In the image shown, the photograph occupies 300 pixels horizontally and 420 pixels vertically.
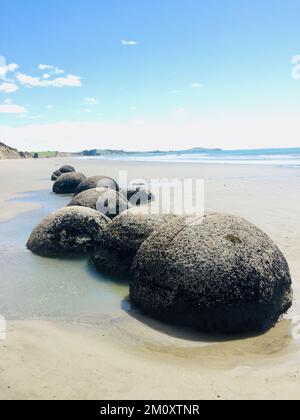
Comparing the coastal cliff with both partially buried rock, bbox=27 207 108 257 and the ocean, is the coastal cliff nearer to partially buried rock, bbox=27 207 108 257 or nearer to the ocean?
the ocean

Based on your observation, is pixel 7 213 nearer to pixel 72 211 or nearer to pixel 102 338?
pixel 72 211

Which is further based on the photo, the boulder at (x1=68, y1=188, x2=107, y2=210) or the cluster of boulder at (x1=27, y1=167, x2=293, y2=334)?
the boulder at (x1=68, y1=188, x2=107, y2=210)

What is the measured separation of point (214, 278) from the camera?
5.66 metres

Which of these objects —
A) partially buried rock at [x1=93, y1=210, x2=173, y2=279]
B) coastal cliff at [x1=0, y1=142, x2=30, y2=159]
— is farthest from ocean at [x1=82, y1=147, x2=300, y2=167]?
partially buried rock at [x1=93, y1=210, x2=173, y2=279]

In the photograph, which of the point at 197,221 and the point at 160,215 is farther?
the point at 160,215

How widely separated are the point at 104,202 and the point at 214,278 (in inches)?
307

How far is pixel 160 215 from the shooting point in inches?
329

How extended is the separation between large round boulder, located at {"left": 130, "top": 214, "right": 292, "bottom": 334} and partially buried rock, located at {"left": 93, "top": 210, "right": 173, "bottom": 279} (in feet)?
4.99

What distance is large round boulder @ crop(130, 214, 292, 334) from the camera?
5.64 m

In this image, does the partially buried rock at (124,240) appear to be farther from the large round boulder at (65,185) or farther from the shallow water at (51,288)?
the large round boulder at (65,185)

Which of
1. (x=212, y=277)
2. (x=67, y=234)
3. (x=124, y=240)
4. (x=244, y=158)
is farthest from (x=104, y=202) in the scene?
(x=244, y=158)

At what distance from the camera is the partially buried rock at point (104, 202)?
42.7 ft

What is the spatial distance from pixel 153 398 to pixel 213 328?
1.79 m

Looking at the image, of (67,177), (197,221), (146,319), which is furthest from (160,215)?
(67,177)
